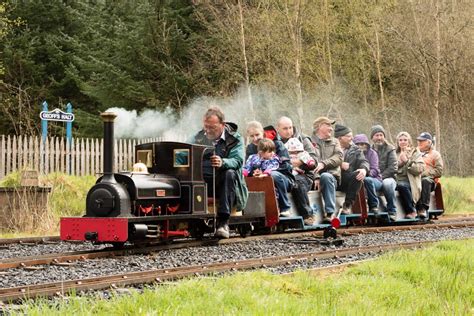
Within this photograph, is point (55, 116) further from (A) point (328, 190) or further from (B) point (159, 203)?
(B) point (159, 203)

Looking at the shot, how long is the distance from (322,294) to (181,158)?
424cm

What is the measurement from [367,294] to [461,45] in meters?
26.8

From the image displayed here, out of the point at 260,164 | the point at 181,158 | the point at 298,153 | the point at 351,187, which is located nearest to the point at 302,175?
the point at 298,153

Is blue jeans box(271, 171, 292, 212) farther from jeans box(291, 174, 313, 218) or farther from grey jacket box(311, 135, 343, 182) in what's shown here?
grey jacket box(311, 135, 343, 182)

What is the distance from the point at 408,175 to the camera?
49.1ft

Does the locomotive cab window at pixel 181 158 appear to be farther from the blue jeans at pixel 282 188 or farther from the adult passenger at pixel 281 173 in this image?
the blue jeans at pixel 282 188

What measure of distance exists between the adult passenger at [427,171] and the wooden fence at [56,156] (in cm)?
819

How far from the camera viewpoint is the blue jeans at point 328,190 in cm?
1250

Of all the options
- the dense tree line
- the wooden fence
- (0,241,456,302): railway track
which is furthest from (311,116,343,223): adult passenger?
the dense tree line

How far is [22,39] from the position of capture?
31672 mm

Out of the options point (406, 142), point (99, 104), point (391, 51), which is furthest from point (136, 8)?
point (406, 142)

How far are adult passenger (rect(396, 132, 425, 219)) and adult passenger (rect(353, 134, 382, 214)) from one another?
69cm

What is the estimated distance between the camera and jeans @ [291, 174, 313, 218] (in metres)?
12.0

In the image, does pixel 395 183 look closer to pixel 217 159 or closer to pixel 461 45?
pixel 217 159
